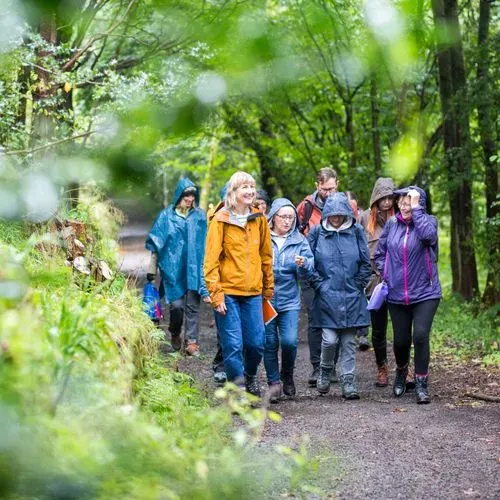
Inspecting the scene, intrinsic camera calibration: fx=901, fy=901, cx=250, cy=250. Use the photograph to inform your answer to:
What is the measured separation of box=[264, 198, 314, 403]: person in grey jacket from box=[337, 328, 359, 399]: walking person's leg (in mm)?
491

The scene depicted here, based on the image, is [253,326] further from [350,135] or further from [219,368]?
[350,135]

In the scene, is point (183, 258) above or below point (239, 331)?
above

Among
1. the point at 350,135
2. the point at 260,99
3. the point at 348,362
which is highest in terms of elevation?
the point at 260,99

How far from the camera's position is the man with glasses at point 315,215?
30.9 ft

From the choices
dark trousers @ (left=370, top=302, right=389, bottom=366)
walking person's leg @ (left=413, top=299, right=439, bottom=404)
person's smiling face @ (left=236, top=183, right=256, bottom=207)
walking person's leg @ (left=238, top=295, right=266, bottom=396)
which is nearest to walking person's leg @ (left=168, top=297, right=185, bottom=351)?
dark trousers @ (left=370, top=302, right=389, bottom=366)

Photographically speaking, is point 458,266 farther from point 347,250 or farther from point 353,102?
point 347,250

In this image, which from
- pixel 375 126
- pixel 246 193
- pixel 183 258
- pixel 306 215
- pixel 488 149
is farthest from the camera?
pixel 375 126

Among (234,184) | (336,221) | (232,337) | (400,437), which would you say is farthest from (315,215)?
(400,437)

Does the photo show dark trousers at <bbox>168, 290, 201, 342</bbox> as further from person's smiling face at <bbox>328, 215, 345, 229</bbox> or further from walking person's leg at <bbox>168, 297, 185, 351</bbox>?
person's smiling face at <bbox>328, 215, 345, 229</bbox>

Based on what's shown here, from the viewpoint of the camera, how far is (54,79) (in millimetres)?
8656

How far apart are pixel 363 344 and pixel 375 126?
6.82 meters

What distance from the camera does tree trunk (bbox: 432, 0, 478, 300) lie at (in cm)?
1427

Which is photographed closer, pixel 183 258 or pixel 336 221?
pixel 336 221

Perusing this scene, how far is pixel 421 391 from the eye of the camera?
8297 mm
